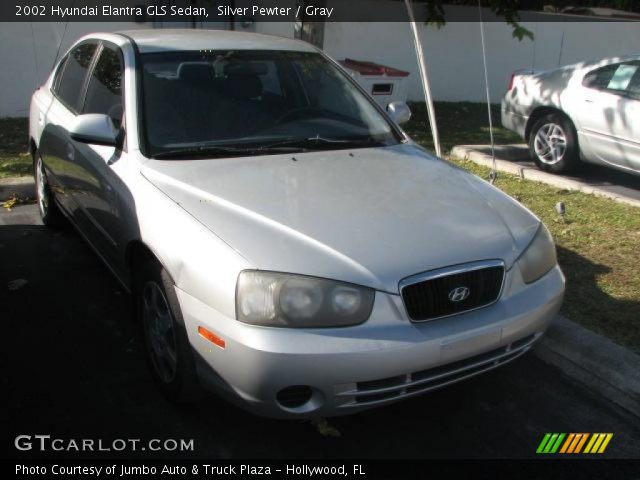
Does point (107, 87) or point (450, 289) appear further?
point (107, 87)

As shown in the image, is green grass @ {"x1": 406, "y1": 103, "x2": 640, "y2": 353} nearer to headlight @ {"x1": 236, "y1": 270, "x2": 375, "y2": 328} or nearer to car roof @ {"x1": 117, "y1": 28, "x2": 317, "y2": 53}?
headlight @ {"x1": 236, "y1": 270, "x2": 375, "y2": 328}

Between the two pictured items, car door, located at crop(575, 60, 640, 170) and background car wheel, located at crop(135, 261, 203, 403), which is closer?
background car wheel, located at crop(135, 261, 203, 403)

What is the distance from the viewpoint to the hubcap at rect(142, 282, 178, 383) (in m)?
3.07

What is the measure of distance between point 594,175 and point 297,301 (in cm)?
607

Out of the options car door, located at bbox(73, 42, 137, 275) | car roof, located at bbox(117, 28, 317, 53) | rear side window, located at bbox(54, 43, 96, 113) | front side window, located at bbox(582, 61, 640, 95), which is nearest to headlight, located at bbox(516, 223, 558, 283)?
car door, located at bbox(73, 42, 137, 275)

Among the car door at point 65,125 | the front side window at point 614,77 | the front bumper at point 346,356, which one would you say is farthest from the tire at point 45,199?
the front side window at point 614,77

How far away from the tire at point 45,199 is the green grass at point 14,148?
1206 millimetres

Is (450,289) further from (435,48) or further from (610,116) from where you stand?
(435,48)

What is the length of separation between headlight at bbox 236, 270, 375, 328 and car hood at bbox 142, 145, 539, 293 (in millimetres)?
49

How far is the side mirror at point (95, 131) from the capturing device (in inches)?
141

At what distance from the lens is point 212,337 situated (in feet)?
8.77

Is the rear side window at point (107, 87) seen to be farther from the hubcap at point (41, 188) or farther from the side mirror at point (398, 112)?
the side mirror at point (398, 112)

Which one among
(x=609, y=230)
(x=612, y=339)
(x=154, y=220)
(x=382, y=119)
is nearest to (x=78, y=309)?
(x=154, y=220)

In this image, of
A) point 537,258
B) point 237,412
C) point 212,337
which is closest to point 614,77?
point 537,258
